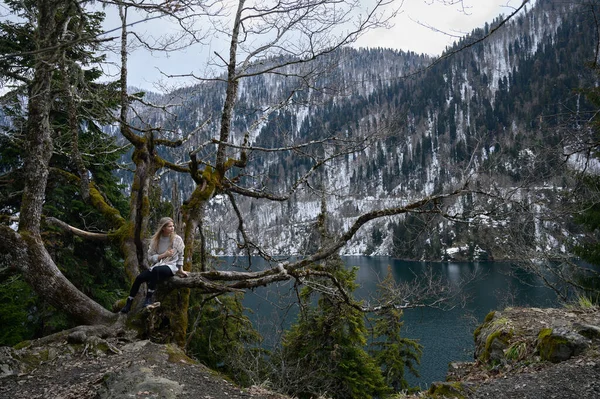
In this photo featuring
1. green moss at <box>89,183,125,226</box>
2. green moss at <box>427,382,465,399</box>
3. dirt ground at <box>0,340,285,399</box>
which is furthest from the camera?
green moss at <box>89,183,125,226</box>

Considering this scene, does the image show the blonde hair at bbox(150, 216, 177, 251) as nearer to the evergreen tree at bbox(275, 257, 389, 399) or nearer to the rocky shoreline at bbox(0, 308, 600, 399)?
the rocky shoreline at bbox(0, 308, 600, 399)

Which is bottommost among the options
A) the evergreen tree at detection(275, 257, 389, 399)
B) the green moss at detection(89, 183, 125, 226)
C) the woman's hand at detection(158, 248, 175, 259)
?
the evergreen tree at detection(275, 257, 389, 399)

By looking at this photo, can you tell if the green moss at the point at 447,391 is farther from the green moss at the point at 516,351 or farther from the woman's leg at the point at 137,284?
the woman's leg at the point at 137,284

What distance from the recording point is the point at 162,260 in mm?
5180

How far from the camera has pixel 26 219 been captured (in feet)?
16.6

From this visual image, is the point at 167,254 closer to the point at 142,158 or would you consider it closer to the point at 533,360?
the point at 142,158

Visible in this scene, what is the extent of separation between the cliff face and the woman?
3.52 meters

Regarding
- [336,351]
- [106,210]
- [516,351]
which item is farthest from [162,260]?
[336,351]

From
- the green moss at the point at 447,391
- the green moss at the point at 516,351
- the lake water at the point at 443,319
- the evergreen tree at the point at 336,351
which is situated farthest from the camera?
the lake water at the point at 443,319

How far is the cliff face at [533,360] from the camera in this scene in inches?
143

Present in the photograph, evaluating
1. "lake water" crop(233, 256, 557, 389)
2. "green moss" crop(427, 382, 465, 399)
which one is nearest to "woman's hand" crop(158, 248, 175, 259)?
"green moss" crop(427, 382, 465, 399)

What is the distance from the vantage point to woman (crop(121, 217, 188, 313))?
16.8ft

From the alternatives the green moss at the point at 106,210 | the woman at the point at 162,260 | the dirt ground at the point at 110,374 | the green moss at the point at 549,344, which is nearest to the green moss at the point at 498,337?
the green moss at the point at 549,344

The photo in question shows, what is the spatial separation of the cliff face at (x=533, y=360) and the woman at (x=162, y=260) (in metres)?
3.52
